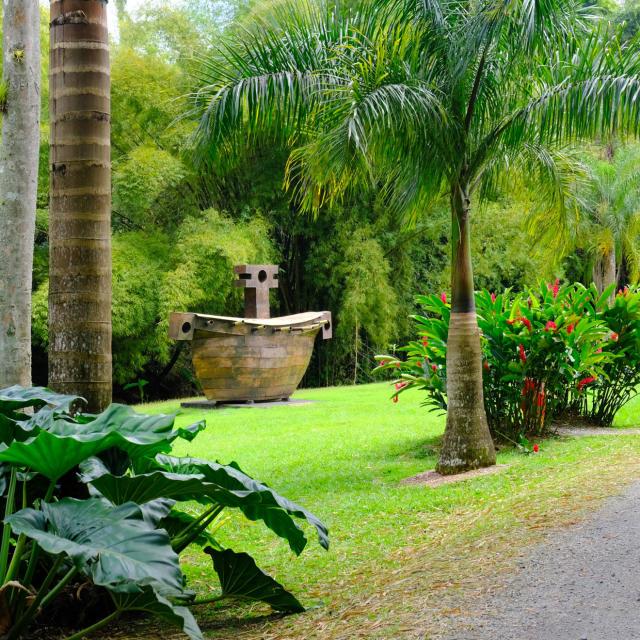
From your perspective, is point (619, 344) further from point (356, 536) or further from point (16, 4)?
point (16, 4)

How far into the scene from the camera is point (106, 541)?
2.55m

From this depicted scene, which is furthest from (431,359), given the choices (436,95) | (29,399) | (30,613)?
(30,613)

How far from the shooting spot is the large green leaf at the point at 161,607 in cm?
260

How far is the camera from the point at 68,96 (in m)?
4.25

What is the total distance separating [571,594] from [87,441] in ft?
6.06

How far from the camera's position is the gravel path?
9.34ft

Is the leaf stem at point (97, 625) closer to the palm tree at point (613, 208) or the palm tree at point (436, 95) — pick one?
the palm tree at point (436, 95)

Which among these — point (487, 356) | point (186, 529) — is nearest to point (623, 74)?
point (487, 356)

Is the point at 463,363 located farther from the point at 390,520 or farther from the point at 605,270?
the point at 605,270

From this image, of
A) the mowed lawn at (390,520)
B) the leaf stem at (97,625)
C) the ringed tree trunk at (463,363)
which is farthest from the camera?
the ringed tree trunk at (463,363)

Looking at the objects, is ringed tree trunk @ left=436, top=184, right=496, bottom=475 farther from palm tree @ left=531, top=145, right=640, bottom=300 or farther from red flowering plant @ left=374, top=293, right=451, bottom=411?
palm tree @ left=531, top=145, right=640, bottom=300

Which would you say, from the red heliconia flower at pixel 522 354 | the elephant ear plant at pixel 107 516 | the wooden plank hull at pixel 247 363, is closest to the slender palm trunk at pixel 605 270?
the wooden plank hull at pixel 247 363

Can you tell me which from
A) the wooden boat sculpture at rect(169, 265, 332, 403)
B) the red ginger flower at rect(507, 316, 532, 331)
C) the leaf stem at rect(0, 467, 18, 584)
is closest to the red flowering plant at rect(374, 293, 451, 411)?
the red ginger flower at rect(507, 316, 532, 331)

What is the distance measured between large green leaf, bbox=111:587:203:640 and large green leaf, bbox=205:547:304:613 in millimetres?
600
